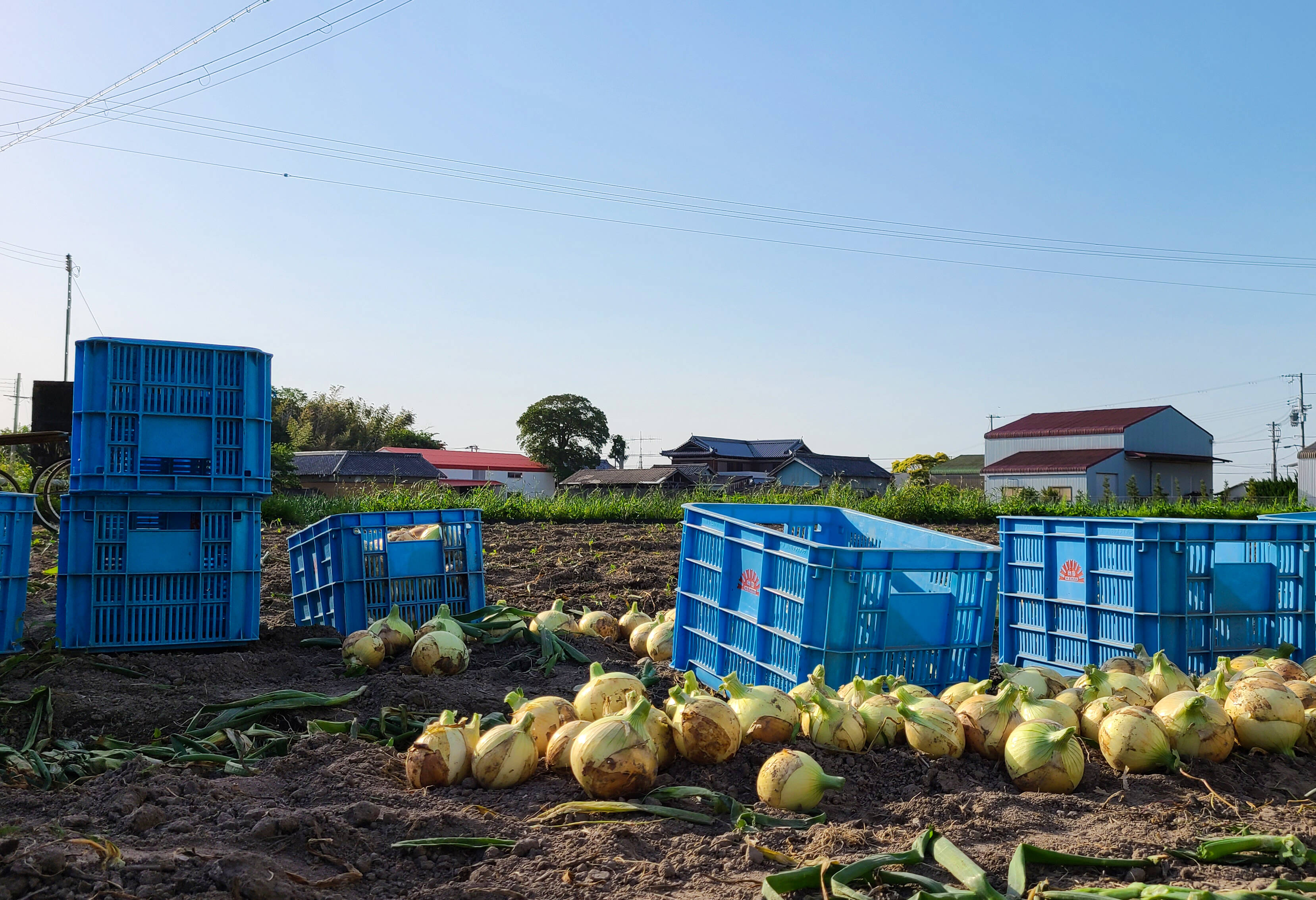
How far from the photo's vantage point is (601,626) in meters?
5.66

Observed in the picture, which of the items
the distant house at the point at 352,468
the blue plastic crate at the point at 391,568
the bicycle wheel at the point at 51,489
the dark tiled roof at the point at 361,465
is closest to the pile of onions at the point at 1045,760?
the blue plastic crate at the point at 391,568

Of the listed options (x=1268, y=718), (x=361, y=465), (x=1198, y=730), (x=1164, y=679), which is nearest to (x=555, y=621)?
(x=1164, y=679)

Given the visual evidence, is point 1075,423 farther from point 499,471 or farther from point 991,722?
point 991,722

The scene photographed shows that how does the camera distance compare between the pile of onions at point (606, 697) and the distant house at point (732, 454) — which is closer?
the pile of onions at point (606, 697)

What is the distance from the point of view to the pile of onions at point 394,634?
15.5 ft

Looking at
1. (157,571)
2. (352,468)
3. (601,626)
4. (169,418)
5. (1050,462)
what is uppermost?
(1050,462)

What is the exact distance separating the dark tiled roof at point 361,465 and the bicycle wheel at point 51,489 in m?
34.5

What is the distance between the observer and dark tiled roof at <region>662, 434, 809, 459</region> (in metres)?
63.0

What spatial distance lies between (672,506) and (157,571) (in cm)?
1326

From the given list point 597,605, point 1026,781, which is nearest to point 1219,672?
point 1026,781

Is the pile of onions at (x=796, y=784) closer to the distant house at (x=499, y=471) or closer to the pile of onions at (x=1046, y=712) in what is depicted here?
the pile of onions at (x=1046, y=712)

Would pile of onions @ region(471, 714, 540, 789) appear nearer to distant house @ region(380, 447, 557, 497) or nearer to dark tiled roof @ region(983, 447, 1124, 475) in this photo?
dark tiled roof @ region(983, 447, 1124, 475)

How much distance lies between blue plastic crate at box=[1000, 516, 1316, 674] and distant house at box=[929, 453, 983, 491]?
48.8 meters

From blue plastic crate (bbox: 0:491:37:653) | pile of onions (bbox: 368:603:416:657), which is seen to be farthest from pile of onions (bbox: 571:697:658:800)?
blue plastic crate (bbox: 0:491:37:653)
